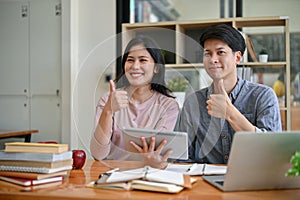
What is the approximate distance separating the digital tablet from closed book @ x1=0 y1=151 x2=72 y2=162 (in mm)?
225

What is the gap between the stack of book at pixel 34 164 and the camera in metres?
1.28

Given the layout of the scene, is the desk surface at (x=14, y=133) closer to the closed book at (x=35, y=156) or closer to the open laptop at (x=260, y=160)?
the closed book at (x=35, y=156)

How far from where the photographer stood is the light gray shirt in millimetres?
1648

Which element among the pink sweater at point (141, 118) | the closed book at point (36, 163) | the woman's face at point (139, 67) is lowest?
the closed book at point (36, 163)

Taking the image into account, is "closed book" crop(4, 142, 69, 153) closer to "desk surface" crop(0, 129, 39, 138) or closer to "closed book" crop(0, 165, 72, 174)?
"closed book" crop(0, 165, 72, 174)

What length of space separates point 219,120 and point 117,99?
1.46 feet

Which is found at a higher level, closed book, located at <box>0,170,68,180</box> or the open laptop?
the open laptop

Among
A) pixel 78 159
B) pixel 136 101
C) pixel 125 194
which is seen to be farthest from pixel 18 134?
pixel 125 194

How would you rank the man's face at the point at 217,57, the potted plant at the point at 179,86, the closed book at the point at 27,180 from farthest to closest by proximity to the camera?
the man's face at the point at 217,57 < the potted plant at the point at 179,86 < the closed book at the point at 27,180

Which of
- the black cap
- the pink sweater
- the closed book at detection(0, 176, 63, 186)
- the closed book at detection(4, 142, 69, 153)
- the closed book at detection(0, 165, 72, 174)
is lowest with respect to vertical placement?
the closed book at detection(0, 176, 63, 186)

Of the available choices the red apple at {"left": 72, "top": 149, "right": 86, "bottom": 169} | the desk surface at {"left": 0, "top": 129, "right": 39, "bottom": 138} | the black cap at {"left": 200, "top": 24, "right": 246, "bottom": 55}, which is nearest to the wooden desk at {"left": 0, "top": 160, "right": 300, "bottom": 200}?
the red apple at {"left": 72, "top": 149, "right": 86, "bottom": 169}

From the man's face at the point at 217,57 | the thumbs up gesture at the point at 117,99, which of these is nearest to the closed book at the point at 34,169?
the thumbs up gesture at the point at 117,99

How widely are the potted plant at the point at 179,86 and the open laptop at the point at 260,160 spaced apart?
0.51 m

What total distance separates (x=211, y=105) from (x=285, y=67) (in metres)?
1.82
